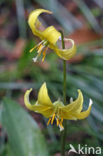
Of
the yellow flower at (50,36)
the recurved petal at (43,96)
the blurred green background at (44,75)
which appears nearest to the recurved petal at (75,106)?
the recurved petal at (43,96)

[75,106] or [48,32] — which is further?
[75,106]

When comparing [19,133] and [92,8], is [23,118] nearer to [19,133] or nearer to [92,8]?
[19,133]

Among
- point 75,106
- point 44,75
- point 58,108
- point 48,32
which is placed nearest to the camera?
point 48,32

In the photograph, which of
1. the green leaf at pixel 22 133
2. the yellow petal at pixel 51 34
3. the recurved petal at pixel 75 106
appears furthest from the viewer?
the green leaf at pixel 22 133

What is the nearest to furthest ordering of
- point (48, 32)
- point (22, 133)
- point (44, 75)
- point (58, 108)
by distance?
1. point (48, 32)
2. point (58, 108)
3. point (22, 133)
4. point (44, 75)

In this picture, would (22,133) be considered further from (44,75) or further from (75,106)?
(44,75)

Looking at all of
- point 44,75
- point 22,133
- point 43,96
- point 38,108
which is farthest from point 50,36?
point 44,75

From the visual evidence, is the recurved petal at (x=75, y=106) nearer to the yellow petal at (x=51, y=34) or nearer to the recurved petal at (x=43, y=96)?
the recurved petal at (x=43, y=96)
